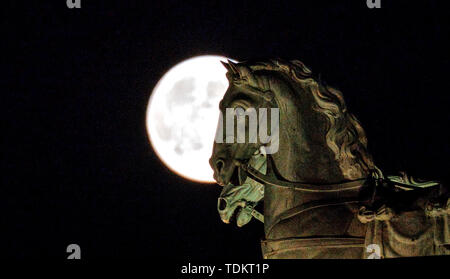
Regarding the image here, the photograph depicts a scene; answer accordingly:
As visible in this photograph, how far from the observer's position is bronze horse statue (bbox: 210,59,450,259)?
24.5 ft

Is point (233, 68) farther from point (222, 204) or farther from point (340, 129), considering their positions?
point (222, 204)

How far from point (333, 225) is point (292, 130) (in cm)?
61

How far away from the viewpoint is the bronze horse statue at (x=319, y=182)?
7.46 m

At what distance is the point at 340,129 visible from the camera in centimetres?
782

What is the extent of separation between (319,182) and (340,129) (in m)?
0.32

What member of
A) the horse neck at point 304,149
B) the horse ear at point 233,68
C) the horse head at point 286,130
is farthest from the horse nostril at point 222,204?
the horse ear at point 233,68

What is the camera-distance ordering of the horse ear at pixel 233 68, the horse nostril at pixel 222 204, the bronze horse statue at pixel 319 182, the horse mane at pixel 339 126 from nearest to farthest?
the bronze horse statue at pixel 319 182, the horse mane at pixel 339 126, the horse ear at pixel 233 68, the horse nostril at pixel 222 204

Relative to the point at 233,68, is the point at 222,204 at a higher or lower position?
lower

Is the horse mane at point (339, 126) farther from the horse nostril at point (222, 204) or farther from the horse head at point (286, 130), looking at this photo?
the horse nostril at point (222, 204)

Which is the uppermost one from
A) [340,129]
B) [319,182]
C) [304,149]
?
[340,129]

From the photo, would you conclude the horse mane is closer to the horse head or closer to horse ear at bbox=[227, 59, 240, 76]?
the horse head

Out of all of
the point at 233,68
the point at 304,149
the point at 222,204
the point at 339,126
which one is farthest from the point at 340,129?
the point at 222,204

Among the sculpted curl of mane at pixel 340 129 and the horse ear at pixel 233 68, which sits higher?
the horse ear at pixel 233 68

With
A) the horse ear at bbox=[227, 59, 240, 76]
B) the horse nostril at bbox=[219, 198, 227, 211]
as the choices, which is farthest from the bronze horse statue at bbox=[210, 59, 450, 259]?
the horse nostril at bbox=[219, 198, 227, 211]
